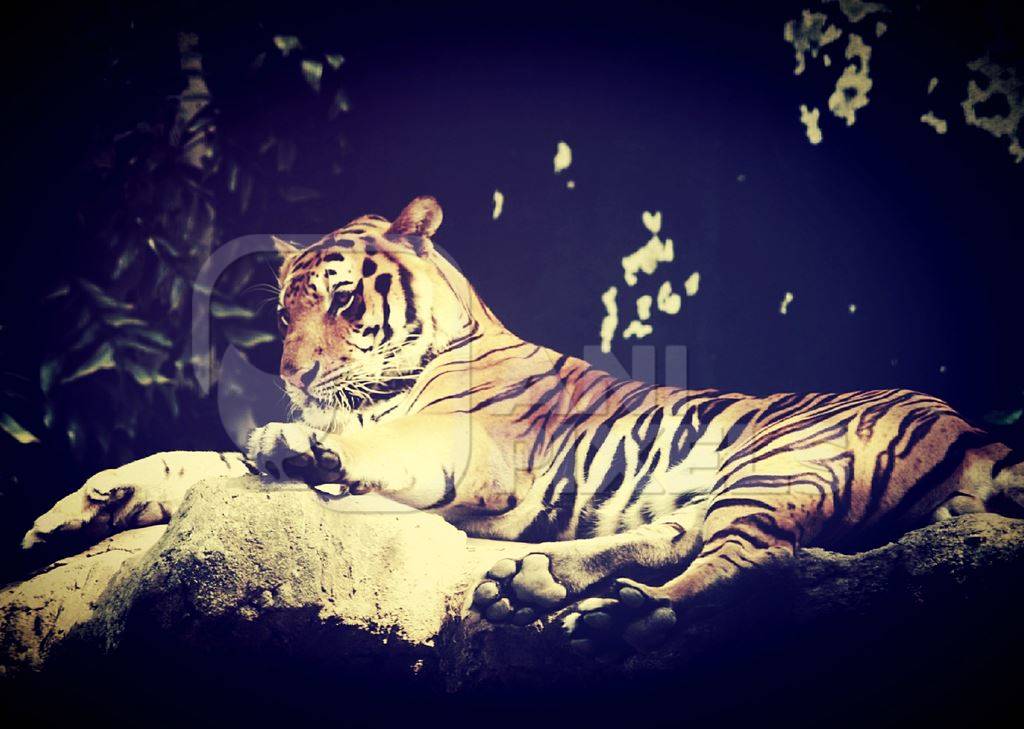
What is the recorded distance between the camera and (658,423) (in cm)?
287

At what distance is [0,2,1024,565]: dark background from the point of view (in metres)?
2.99

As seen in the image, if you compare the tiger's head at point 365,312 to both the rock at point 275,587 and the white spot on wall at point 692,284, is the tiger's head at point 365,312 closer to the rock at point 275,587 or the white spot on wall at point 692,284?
the rock at point 275,587

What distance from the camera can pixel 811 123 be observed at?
3.05 meters

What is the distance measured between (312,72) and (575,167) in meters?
1.03

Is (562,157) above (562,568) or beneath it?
above

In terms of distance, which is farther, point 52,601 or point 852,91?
point 852,91

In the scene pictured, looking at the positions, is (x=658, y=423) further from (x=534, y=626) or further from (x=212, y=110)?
(x=212, y=110)

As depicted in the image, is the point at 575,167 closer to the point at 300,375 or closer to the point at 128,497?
the point at 300,375

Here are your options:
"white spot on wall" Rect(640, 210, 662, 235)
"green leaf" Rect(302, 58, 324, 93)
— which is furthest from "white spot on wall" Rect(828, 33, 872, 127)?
"green leaf" Rect(302, 58, 324, 93)

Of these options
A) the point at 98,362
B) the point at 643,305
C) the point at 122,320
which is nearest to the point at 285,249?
the point at 122,320

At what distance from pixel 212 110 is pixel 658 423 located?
6.49 feet

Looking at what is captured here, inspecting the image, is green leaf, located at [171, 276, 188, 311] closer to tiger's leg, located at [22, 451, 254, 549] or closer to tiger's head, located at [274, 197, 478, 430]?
tiger's head, located at [274, 197, 478, 430]

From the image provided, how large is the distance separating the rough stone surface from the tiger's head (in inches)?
17.2

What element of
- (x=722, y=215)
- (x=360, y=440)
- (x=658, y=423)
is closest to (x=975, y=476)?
(x=658, y=423)
